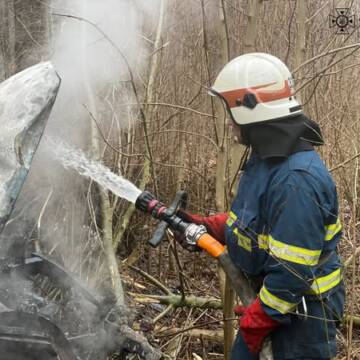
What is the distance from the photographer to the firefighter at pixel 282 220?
7.39ft

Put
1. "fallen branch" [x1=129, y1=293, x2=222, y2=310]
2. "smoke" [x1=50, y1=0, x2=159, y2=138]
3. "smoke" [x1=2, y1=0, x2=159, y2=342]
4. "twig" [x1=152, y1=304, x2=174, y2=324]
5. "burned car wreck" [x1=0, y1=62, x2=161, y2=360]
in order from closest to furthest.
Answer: "burned car wreck" [x1=0, y1=62, x2=161, y2=360] < "smoke" [x1=2, y1=0, x2=159, y2=342] < "twig" [x1=152, y1=304, x2=174, y2=324] < "fallen branch" [x1=129, y1=293, x2=222, y2=310] < "smoke" [x1=50, y1=0, x2=159, y2=138]

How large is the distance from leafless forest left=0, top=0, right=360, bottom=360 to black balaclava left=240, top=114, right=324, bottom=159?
92 cm

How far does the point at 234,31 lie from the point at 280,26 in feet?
1.86

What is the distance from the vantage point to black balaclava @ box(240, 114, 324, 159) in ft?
7.81

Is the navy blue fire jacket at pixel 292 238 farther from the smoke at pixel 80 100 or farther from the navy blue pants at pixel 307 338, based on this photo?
the smoke at pixel 80 100

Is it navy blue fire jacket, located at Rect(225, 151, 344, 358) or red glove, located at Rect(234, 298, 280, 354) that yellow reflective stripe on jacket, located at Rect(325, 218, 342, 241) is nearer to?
navy blue fire jacket, located at Rect(225, 151, 344, 358)

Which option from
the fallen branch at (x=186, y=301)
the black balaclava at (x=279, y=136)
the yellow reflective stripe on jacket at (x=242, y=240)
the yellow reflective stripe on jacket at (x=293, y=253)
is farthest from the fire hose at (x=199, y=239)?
the fallen branch at (x=186, y=301)

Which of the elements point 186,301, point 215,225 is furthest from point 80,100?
point 215,225

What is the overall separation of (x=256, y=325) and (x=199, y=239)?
1.76 ft

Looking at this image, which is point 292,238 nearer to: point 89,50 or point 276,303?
point 276,303

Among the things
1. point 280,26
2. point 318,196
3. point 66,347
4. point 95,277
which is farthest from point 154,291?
point 280,26

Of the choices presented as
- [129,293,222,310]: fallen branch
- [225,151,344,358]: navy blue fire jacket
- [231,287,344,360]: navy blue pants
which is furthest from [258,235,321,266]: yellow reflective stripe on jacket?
[129,293,222,310]: fallen branch

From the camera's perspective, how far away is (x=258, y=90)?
2.50 metres

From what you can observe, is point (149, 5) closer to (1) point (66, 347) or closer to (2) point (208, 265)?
(2) point (208, 265)
